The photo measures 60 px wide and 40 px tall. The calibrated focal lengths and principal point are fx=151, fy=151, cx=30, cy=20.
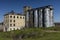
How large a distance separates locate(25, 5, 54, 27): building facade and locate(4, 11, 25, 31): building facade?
5382mm

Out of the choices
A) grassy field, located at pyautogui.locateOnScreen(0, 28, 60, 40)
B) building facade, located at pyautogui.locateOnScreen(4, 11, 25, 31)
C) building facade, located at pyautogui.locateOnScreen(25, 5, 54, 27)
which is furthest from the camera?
building facade, located at pyautogui.locateOnScreen(4, 11, 25, 31)

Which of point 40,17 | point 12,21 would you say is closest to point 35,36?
point 40,17

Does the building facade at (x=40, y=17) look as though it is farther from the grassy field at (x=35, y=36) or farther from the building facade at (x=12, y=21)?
the grassy field at (x=35, y=36)

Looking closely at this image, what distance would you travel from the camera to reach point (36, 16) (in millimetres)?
93750

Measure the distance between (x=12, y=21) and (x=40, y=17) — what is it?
1778 cm

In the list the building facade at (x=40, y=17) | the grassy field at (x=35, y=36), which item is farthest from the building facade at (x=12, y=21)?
the grassy field at (x=35, y=36)

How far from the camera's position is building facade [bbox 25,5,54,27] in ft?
287

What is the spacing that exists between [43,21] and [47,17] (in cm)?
386

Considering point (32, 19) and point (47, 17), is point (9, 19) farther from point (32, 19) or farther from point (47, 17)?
point (47, 17)

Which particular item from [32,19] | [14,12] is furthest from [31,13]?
[14,12]

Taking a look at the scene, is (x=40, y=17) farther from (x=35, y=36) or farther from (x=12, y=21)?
(x=35, y=36)

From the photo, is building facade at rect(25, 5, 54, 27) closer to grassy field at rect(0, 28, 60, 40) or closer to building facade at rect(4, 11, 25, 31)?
building facade at rect(4, 11, 25, 31)

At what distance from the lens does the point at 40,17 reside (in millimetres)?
91625

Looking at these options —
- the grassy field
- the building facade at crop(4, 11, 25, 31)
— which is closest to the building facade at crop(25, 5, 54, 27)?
the building facade at crop(4, 11, 25, 31)
